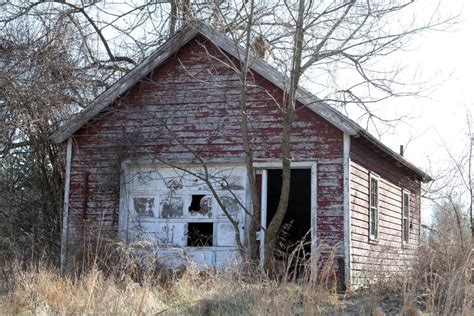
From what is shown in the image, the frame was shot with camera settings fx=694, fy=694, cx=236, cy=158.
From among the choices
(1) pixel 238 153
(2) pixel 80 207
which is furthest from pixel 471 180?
(2) pixel 80 207

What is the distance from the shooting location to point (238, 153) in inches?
555

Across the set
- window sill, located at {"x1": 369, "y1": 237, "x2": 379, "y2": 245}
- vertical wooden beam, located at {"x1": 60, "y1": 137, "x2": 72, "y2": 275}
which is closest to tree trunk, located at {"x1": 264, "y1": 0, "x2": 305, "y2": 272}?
window sill, located at {"x1": 369, "y1": 237, "x2": 379, "y2": 245}

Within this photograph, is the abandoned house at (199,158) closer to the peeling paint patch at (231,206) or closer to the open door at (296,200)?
the peeling paint patch at (231,206)

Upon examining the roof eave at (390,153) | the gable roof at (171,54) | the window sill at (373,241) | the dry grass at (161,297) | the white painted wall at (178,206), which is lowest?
the dry grass at (161,297)

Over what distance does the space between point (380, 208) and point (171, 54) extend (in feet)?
20.1

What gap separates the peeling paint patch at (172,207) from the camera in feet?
47.1

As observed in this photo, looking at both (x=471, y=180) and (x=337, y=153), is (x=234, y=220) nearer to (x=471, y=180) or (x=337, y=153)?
(x=337, y=153)

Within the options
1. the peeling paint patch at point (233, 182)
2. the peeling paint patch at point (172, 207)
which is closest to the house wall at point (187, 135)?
the peeling paint patch at point (233, 182)

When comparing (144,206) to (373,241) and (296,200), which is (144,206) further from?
(296,200)

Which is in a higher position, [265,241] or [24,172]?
[24,172]

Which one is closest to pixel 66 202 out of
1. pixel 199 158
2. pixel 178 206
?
pixel 178 206

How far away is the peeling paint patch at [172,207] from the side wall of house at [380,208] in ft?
11.5

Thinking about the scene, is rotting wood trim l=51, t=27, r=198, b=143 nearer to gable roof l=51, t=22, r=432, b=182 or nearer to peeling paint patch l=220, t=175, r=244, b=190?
gable roof l=51, t=22, r=432, b=182

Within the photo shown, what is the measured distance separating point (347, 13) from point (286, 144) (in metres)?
2.51
